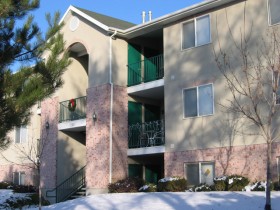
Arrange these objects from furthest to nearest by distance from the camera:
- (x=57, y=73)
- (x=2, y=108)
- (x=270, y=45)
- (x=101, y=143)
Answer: (x=101, y=143) < (x=270, y=45) < (x=57, y=73) < (x=2, y=108)

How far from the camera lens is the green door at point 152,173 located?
22.9m

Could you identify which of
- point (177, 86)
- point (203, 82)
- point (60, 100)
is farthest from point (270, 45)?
point (60, 100)

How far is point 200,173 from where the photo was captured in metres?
18.4

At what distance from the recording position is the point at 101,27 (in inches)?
880

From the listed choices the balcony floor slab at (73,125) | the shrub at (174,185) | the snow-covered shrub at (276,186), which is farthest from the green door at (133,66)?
the snow-covered shrub at (276,186)

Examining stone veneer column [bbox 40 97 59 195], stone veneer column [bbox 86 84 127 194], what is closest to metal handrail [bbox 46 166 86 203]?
stone veneer column [bbox 40 97 59 195]

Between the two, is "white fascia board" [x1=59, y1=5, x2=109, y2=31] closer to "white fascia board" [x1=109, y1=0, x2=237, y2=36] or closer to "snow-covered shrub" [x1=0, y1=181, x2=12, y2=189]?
"white fascia board" [x1=109, y1=0, x2=237, y2=36]

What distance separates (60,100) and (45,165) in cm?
355

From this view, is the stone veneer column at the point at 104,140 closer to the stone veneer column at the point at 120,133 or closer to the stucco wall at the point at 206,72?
the stone veneer column at the point at 120,133

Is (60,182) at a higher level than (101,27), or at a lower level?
lower

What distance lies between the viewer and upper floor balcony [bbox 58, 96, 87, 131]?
949 inches

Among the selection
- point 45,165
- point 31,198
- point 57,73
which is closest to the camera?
point 57,73

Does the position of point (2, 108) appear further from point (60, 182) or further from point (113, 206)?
point (60, 182)

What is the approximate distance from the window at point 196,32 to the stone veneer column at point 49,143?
28.8 ft
